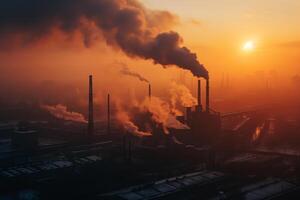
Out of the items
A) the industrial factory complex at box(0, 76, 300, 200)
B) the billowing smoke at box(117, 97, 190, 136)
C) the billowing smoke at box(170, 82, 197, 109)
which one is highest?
the billowing smoke at box(170, 82, 197, 109)

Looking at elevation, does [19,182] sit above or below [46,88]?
below

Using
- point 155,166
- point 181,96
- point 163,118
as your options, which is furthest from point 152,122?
point 181,96

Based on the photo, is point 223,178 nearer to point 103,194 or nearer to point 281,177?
point 281,177

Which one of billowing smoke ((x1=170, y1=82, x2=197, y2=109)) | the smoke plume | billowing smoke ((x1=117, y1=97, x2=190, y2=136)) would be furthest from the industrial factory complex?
billowing smoke ((x1=170, y1=82, x2=197, y2=109))

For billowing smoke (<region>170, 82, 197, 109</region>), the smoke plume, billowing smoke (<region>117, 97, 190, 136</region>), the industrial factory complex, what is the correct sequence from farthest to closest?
billowing smoke (<region>170, 82, 197, 109</region>), the smoke plume, billowing smoke (<region>117, 97, 190, 136</region>), the industrial factory complex

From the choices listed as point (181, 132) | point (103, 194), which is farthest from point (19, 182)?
point (181, 132)

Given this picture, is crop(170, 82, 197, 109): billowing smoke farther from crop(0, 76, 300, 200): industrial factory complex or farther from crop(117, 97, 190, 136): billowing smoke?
crop(117, 97, 190, 136): billowing smoke

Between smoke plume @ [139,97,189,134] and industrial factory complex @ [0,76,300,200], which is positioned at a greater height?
smoke plume @ [139,97,189,134]
